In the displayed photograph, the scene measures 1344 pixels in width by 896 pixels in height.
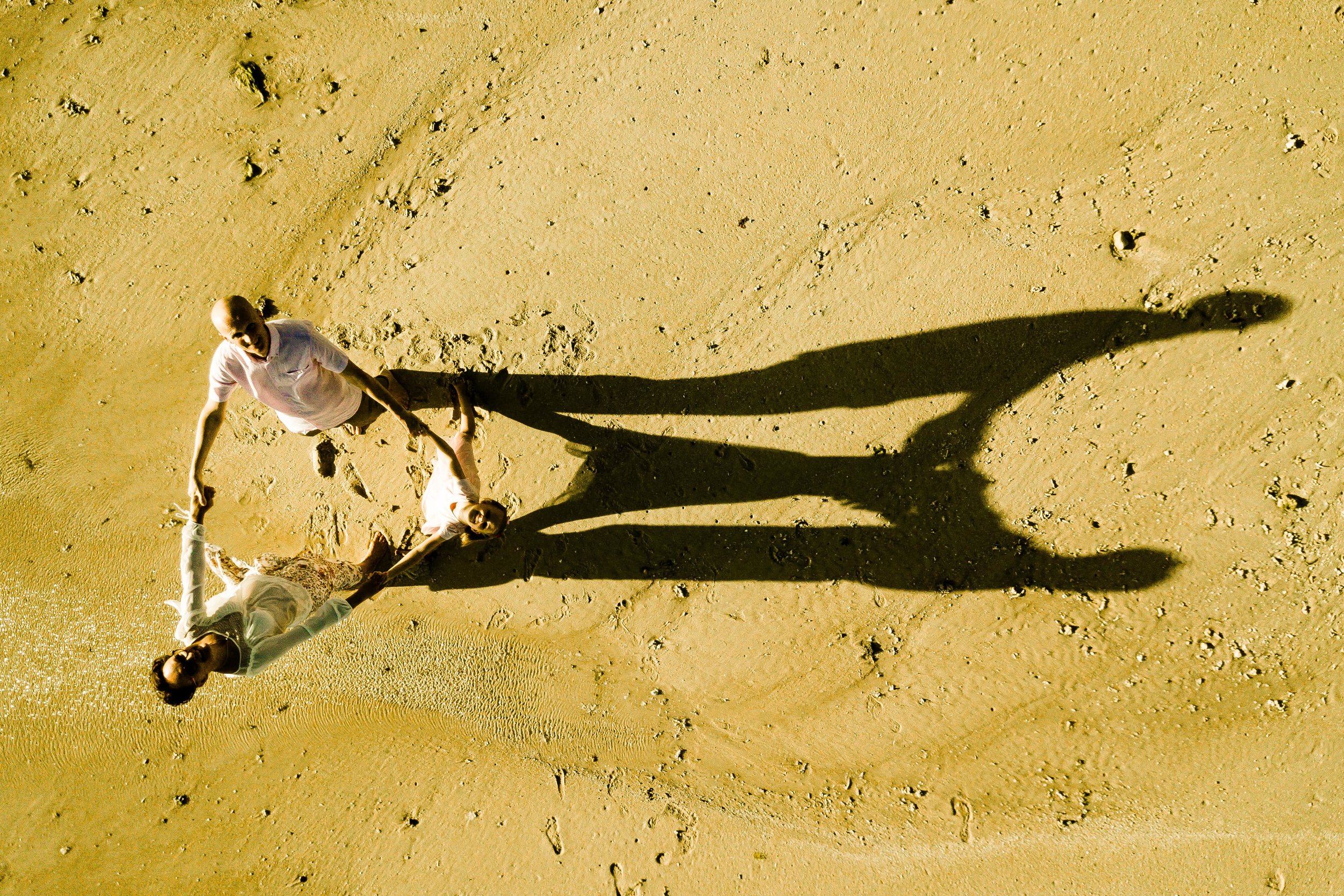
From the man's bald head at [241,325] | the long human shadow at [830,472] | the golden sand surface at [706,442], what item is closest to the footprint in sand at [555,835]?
the golden sand surface at [706,442]

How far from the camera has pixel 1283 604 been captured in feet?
9.92

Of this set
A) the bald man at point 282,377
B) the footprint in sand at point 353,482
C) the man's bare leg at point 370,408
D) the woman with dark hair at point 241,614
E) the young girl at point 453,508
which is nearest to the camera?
the woman with dark hair at point 241,614

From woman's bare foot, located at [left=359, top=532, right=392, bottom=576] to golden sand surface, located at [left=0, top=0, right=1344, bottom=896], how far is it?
0.32 feet

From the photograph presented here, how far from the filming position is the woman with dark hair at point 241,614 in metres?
2.19

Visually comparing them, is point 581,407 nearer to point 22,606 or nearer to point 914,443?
point 914,443

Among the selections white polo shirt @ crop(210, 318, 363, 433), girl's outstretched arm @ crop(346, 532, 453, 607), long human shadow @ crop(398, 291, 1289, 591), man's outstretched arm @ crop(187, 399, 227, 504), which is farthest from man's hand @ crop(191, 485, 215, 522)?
long human shadow @ crop(398, 291, 1289, 591)

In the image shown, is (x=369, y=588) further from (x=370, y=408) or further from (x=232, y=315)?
(x=232, y=315)

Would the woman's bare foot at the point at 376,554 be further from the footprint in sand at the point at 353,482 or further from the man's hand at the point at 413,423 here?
the man's hand at the point at 413,423

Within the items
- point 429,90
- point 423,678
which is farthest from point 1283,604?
point 429,90

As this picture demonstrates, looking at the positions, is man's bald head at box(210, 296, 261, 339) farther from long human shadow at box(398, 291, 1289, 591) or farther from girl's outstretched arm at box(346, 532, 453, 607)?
long human shadow at box(398, 291, 1289, 591)

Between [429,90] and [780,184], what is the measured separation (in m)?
1.75

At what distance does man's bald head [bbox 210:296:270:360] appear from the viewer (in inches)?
87.2

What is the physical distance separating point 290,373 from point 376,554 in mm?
1068

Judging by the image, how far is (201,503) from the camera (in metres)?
2.58
